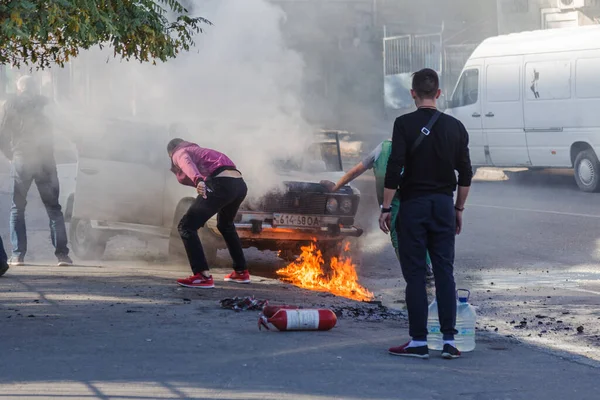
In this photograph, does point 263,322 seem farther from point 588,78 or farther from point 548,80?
point 548,80

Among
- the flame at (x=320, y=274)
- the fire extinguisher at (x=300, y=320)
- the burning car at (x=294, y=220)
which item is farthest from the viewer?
the burning car at (x=294, y=220)

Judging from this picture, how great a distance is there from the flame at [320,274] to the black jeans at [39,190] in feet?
7.70

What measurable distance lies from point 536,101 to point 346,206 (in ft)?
31.9

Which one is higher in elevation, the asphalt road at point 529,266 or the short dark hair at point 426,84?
the short dark hair at point 426,84

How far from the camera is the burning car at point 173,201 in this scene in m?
10.4

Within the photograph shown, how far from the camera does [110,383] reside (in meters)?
5.53

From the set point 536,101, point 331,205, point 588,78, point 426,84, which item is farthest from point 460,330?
point 536,101

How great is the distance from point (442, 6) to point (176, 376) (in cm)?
3164

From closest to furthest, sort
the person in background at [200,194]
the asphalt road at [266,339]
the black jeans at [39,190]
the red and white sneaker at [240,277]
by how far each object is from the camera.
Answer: the asphalt road at [266,339]
the person in background at [200,194]
the red and white sneaker at [240,277]
the black jeans at [39,190]

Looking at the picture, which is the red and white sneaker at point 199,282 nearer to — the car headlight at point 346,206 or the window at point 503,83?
the car headlight at point 346,206

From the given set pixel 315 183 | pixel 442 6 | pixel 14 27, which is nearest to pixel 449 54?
pixel 442 6

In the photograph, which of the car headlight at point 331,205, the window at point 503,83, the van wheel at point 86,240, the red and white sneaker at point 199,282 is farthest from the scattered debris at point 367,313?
the window at point 503,83

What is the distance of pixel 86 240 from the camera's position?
39.5ft

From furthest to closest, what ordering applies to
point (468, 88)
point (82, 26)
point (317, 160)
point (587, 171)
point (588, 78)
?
1. point (468, 88)
2. point (587, 171)
3. point (588, 78)
4. point (317, 160)
5. point (82, 26)
